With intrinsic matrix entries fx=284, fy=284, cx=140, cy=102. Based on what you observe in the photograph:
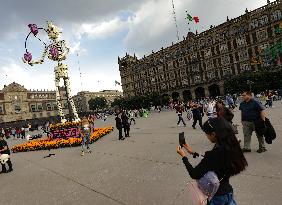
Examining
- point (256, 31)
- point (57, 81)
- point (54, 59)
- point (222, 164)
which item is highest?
point (256, 31)

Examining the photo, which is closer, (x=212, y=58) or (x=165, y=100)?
(x=212, y=58)

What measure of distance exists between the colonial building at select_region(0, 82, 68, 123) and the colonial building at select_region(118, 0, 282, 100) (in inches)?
1269

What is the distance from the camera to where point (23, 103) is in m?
86.2

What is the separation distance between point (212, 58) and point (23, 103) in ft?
194

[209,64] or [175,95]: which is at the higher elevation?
[209,64]

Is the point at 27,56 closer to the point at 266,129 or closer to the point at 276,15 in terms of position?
the point at 266,129

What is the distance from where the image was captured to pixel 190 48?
59.3 m

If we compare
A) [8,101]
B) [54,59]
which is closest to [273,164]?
[54,59]

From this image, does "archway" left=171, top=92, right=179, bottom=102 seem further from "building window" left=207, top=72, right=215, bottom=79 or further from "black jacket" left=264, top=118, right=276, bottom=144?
"black jacket" left=264, top=118, right=276, bottom=144

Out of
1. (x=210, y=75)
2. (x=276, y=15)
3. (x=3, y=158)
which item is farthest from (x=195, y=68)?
(x=3, y=158)

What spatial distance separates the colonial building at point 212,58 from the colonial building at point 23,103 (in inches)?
1269

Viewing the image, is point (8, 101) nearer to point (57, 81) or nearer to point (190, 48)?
point (190, 48)

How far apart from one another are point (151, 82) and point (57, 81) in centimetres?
5237

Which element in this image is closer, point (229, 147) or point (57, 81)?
point (229, 147)
